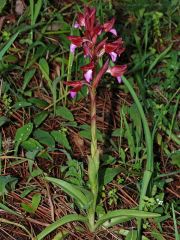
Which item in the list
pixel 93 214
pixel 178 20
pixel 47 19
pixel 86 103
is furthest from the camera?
pixel 178 20

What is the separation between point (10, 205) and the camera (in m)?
2.12

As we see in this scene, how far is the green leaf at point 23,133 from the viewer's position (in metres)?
2.33

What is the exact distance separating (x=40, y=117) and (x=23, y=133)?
0.67ft

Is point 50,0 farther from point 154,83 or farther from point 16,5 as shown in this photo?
point 154,83

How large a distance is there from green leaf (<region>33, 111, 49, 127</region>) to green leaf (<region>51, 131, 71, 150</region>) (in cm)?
10

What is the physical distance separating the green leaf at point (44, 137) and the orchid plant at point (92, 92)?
0.39m

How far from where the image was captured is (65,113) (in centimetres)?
260

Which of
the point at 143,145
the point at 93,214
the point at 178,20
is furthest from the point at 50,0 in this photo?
the point at 93,214

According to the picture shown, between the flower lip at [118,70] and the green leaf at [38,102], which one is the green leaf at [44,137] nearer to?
the green leaf at [38,102]

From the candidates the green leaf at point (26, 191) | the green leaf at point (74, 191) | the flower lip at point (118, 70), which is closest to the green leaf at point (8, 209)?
the green leaf at point (26, 191)

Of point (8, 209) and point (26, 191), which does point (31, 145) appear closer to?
point (26, 191)

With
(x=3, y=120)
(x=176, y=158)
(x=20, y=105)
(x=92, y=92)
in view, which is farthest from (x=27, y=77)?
(x=92, y=92)

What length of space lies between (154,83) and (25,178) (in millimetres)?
1113

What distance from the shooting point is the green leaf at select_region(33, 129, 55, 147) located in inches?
93.4
